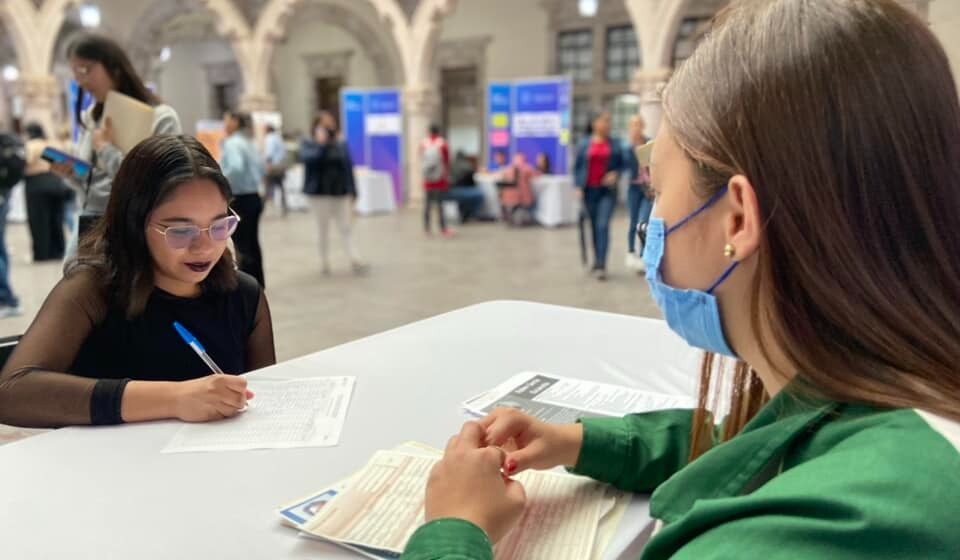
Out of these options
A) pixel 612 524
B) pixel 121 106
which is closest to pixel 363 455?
pixel 612 524

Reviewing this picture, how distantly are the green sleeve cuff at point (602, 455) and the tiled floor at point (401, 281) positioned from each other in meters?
3.29

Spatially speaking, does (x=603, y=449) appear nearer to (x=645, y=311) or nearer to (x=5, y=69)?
(x=645, y=311)

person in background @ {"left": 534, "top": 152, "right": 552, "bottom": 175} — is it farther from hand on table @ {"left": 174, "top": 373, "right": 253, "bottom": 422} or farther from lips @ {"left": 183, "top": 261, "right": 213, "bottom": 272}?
hand on table @ {"left": 174, "top": 373, "right": 253, "bottom": 422}

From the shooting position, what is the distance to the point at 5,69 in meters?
18.5

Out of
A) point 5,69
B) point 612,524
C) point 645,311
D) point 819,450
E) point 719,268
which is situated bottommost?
point 645,311

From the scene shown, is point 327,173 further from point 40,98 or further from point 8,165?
point 40,98

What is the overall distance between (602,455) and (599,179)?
5561 millimetres

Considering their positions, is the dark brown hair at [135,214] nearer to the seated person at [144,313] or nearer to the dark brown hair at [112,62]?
the seated person at [144,313]

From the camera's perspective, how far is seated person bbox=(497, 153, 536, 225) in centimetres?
1064

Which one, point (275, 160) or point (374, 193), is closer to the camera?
point (275, 160)

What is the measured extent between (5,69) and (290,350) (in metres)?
18.6

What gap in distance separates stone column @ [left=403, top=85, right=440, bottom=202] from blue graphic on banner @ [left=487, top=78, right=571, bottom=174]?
141 centimetres

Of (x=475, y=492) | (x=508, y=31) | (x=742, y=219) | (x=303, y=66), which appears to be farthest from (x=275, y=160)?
(x=742, y=219)

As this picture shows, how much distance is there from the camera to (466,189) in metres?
11.5
